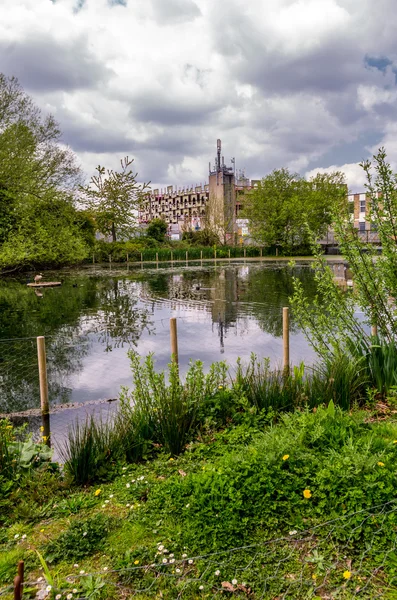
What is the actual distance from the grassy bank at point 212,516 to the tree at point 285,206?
1752 inches

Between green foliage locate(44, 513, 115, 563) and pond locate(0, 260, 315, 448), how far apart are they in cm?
354

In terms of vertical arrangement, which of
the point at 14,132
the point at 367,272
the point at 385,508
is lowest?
the point at 385,508

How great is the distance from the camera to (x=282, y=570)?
107 inches

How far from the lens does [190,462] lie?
4352mm

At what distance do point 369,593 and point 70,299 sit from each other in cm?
1841

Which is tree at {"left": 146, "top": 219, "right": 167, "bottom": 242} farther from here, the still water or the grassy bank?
the grassy bank

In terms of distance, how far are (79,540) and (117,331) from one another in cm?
1008

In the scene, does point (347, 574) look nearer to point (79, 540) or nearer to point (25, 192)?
point (79, 540)

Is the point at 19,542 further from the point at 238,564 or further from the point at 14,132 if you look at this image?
the point at 14,132

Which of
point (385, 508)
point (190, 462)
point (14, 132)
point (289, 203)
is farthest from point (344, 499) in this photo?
point (289, 203)

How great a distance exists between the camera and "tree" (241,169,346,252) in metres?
47.0

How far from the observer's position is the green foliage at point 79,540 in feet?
9.88

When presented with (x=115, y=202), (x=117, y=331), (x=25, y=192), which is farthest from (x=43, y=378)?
(x=115, y=202)

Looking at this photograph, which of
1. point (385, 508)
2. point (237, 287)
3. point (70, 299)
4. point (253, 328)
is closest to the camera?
point (385, 508)
